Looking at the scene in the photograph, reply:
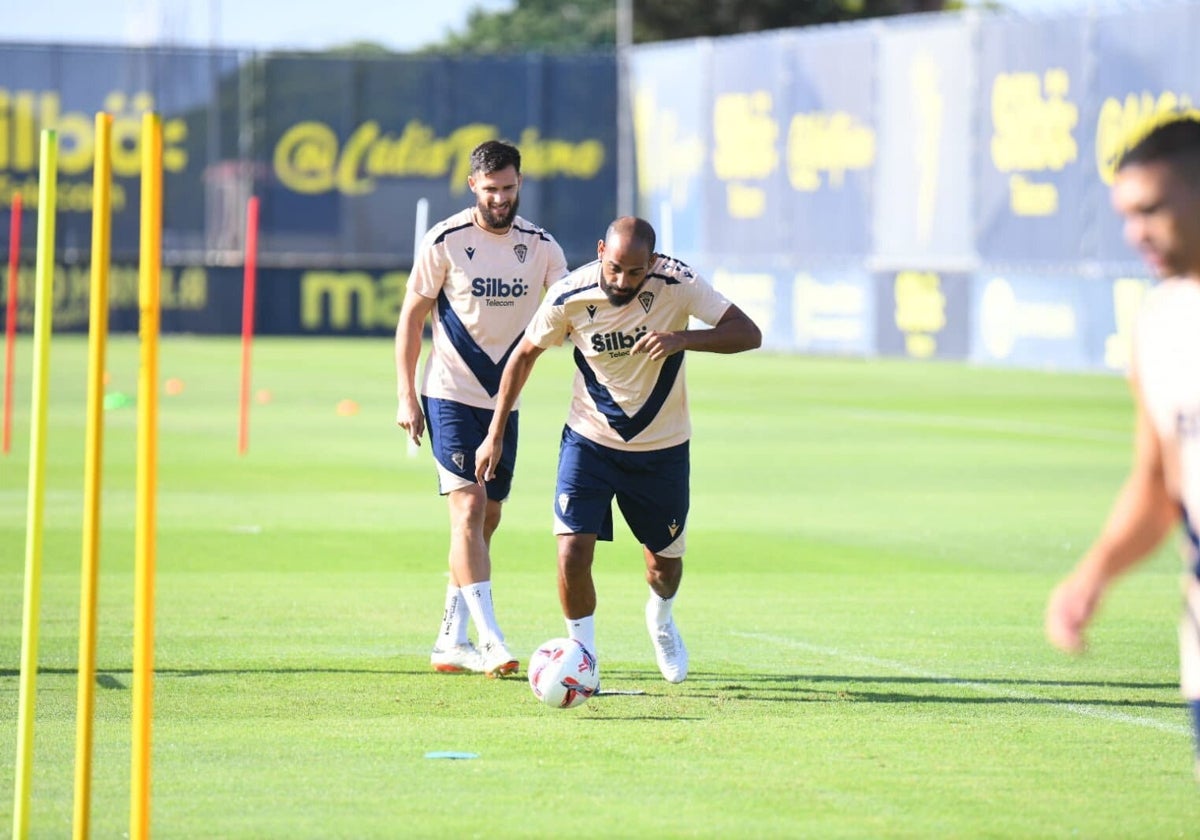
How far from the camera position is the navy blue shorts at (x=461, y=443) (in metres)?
9.80

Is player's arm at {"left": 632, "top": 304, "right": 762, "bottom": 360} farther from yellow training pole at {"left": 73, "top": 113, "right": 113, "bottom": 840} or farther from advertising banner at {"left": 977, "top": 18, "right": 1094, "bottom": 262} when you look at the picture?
advertising banner at {"left": 977, "top": 18, "right": 1094, "bottom": 262}

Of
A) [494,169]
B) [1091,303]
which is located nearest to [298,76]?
[1091,303]

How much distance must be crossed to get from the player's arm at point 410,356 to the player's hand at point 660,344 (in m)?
1.62

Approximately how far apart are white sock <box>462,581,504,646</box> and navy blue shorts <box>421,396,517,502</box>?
483 mm

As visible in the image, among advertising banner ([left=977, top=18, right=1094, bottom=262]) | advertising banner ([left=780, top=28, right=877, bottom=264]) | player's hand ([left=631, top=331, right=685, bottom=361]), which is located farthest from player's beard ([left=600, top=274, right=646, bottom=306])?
advertising banner ([left=780, top=28, right=877, bottom=264])

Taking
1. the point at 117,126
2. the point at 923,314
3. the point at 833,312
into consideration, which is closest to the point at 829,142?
the point at 833,312

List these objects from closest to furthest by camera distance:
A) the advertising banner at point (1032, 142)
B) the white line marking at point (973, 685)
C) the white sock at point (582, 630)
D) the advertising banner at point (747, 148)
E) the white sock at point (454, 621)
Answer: the white line marking at point (973, 685) < the white sock at point (582, 630) < the white sock at point (454, 621) < the advertising banner at point (1032, 142) < the advertising banner at point (747, 148)

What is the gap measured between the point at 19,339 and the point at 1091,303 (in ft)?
65.7

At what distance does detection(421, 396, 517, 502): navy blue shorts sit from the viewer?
9797mm

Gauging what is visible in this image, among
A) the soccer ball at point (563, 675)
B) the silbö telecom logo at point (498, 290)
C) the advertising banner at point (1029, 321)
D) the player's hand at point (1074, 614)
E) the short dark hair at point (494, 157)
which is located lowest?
the soccer ball at point (563, 675)

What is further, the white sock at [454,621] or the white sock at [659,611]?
the white sock at [454,621]

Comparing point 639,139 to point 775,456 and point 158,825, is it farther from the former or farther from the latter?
point 158,825

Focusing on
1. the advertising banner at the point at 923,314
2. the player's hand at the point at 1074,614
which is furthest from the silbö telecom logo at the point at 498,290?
the advertising banner at the point at 923,314

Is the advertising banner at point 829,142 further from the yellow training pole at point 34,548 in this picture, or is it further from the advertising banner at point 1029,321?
the yellow training pole at point 34,548
